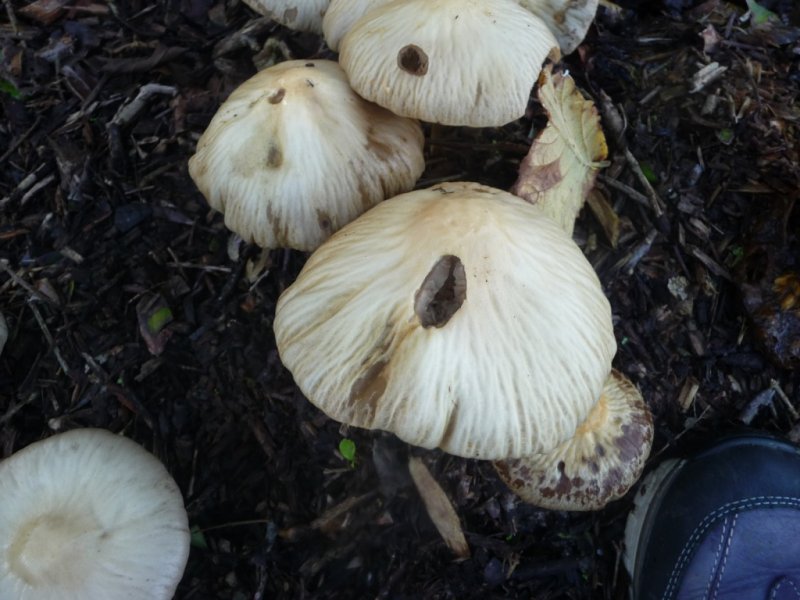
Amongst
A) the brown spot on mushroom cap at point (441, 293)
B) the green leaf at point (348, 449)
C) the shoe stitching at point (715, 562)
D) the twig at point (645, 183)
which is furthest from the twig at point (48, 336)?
→ the shoe stitching at point (715, 562)

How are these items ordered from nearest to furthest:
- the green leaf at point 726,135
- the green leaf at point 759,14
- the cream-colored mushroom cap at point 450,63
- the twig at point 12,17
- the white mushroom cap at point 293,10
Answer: the cream-colored mushroom cap at point 450,63, the white mushroom cap at point 293,10, the green leaf at point 726,135, the green leaf at point 759,14, the twig at point 12,17

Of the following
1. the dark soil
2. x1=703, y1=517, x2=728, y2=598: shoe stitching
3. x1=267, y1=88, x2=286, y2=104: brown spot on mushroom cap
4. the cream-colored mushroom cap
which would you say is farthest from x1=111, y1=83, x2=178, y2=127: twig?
x1=703, y1=517, x2=728, y2=598: shoe stitching

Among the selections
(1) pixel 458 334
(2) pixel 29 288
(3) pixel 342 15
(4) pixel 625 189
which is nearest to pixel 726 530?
(4) pixel 625 189

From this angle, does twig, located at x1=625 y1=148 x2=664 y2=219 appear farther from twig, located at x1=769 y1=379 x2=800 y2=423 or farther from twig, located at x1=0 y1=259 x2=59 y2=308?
twig, located at x1=0 y1=259 x2=59 y2=308

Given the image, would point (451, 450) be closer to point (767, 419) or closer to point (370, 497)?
point (370, 497)

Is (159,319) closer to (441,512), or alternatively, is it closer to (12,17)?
(441,512)

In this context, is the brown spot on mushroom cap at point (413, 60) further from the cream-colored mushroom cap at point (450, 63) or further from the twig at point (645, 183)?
the twig at point (645, 183)

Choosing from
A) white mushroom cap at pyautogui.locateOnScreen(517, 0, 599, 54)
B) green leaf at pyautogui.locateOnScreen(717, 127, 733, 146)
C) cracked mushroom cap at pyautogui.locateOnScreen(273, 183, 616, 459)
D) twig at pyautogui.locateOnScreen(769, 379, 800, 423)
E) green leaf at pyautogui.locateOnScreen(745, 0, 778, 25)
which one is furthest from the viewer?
green leaf at pyautogui.locateOnScreen(745, 0, 778, 25)
